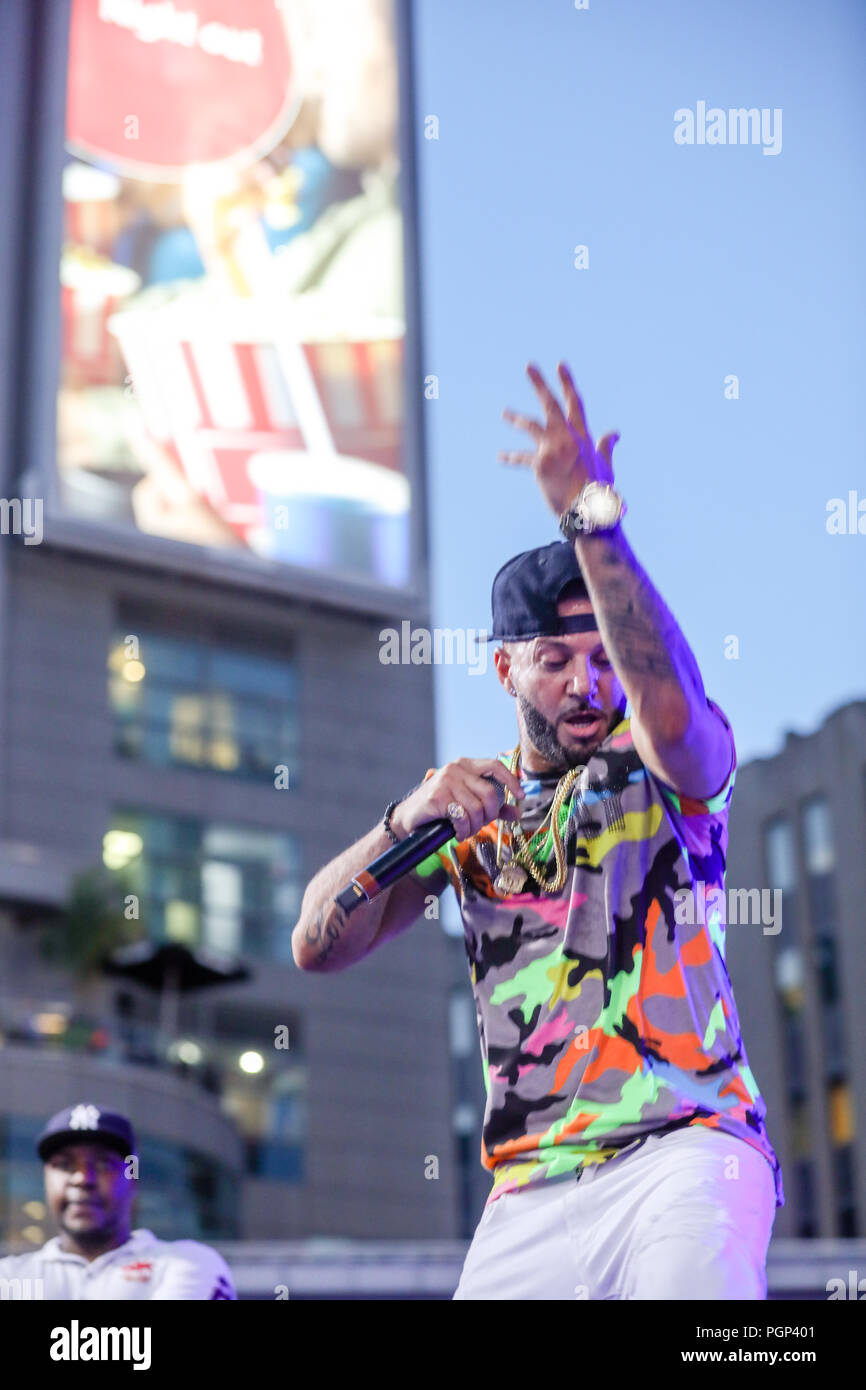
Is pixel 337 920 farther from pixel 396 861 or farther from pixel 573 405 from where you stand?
pixel 573 405

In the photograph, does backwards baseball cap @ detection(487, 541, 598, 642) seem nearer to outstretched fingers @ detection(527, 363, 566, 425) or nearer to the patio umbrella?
outstretched fingers @ detection(527, 363, 566, 425)

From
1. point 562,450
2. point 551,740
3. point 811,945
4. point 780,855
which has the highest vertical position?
point 780,855

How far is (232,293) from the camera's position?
33.3 meters

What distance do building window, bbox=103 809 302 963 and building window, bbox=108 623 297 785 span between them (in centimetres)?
115

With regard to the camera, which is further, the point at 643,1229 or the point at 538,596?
the point at 538,596

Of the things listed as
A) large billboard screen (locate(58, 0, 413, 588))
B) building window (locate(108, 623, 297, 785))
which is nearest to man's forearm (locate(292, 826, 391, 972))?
large billboard screen (locate(58, 0, 413, 588))

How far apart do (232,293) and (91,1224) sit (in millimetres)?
29883

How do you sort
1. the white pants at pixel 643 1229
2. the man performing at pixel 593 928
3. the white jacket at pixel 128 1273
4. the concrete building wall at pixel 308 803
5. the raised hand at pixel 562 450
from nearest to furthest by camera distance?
the white pants at pixel 643 1229
the man performing at pixel 593 928
the raised hand at pixel 562 450
the white jacket at pixel 128 1273
the concrete building wall at pixel 308 803

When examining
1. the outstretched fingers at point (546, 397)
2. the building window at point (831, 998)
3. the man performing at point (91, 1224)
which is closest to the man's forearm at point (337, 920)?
the outstretched fingers at point (546, 397)

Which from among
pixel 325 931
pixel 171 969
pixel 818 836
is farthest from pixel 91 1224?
pixel 818 836

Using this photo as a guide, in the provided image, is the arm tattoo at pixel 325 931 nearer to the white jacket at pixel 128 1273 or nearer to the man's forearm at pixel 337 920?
the man's forearm at pixel 337 920

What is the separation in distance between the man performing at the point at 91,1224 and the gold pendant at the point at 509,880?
5.71ft

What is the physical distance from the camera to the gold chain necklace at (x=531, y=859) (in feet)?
9.84
